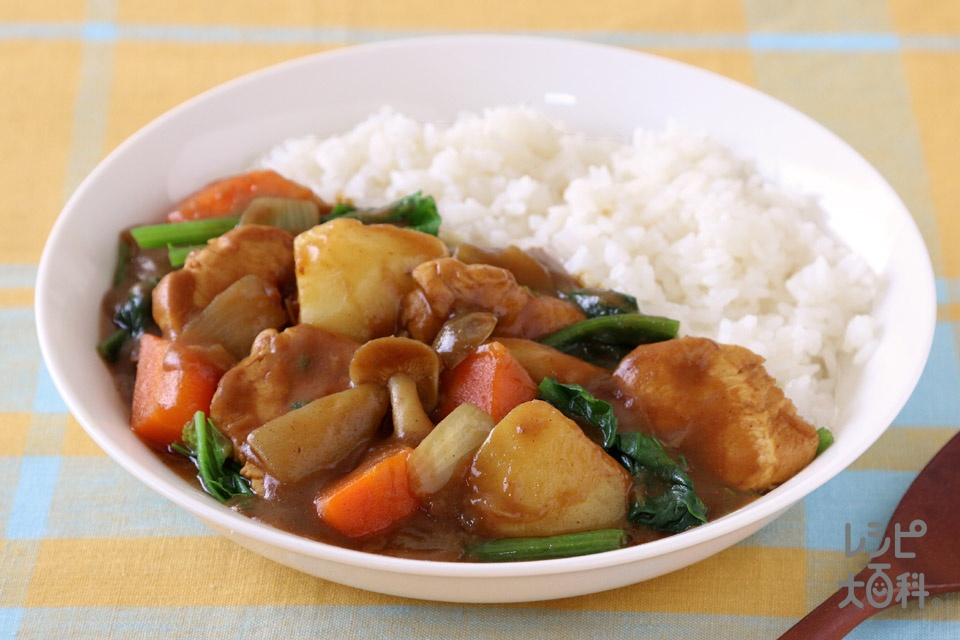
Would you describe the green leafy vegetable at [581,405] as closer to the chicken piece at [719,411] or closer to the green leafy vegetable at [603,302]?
the chicken piece at [719,411]

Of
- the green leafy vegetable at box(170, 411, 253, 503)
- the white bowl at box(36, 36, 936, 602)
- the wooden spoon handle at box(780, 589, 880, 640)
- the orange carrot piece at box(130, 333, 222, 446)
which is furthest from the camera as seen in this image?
the orange carrot piece at box(130, 333, 222, 446)

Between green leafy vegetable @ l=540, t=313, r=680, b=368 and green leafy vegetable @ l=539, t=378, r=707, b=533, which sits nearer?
green leafy vegetable @ l=539, t=378, r=707, b=533

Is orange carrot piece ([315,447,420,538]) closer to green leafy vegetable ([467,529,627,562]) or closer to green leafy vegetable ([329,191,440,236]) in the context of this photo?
green leafy vegetable ([467,529,627,562])

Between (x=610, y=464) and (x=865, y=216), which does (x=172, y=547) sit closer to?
(x=610, y=464)

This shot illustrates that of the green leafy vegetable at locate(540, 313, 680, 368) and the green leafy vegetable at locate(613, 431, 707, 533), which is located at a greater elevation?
the green leafy vegetable at locate(540, 313, 680, 368)

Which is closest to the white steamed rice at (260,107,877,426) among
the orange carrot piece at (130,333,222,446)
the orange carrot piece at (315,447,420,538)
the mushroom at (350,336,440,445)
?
the mushroom at (350,336,440,445)

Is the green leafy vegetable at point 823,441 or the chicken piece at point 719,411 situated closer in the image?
the chicken piece at point 719,411

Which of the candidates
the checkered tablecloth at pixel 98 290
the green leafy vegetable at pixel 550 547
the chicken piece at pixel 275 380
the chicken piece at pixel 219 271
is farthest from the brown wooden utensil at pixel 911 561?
the chicken piece at pixel 219 271
